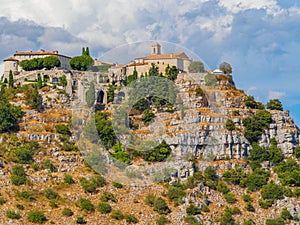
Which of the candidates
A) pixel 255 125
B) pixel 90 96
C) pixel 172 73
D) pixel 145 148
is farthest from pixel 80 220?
pixel 172 73

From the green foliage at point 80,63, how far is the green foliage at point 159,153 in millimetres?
16672

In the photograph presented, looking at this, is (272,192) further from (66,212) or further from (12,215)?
(12,215)

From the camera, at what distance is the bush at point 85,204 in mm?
56375

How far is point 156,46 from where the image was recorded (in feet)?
232

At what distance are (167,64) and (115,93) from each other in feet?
19.3

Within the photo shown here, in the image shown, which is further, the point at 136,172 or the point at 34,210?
the point at 136,172

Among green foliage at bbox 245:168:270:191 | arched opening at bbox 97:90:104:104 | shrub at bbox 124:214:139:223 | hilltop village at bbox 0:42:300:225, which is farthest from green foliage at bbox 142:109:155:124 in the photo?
shrub at bbox 124:214:139:223

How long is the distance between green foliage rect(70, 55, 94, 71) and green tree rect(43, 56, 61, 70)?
157 cm

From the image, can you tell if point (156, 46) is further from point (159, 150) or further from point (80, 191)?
point (80, 191)

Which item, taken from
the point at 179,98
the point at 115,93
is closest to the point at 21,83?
the point at 115,93

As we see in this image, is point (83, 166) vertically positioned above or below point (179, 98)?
below

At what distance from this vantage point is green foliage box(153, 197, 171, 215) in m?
57.4

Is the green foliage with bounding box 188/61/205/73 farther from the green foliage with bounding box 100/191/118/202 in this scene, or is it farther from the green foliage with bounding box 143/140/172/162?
the green foliage with bounding box 100/191/118/202

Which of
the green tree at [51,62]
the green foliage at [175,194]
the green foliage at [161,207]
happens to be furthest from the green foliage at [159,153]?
the green tree at [51,62]
